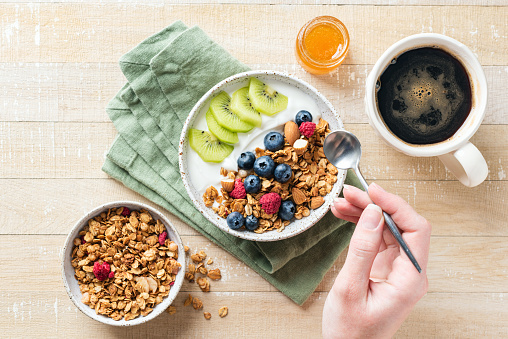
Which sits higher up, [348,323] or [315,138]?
[315,138]

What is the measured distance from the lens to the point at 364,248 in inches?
33.4

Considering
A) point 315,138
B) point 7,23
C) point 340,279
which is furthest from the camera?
point 7,23

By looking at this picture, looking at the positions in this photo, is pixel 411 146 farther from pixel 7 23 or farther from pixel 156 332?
pixel 7 23

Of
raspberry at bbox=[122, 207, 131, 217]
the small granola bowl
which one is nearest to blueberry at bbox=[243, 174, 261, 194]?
the small granola bowl

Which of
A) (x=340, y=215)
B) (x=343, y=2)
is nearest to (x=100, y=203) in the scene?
(x=340, y=215)

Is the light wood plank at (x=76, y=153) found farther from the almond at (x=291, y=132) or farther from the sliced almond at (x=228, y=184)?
the sliced almond at (x=228, y=184)

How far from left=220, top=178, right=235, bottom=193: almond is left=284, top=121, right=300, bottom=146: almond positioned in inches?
6.9

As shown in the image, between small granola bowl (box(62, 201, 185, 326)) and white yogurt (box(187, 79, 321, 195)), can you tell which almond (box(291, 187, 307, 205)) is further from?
small granola bowl (box(62, 201, 185, 326))

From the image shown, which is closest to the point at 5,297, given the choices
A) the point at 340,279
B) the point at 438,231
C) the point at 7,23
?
the point at 7,23

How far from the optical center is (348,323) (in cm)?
90

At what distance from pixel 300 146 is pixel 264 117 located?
0.42 ft

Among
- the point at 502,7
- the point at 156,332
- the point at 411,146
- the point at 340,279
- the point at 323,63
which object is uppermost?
the point at 502,7

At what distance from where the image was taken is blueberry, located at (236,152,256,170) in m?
1.04

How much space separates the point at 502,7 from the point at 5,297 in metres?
1.68
